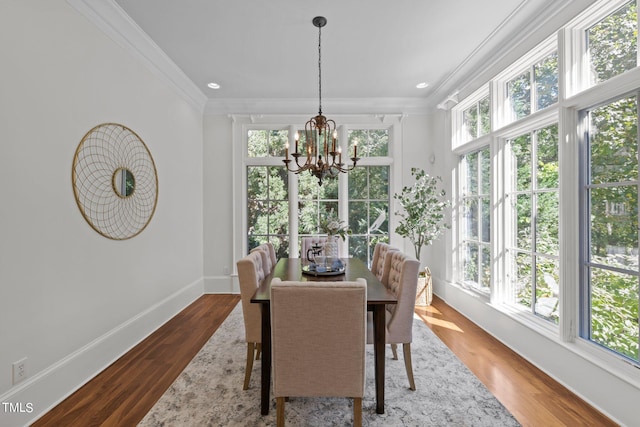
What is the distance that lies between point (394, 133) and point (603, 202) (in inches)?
113

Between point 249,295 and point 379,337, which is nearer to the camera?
point 379,337

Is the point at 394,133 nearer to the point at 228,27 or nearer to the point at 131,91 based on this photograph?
the point at 228,27

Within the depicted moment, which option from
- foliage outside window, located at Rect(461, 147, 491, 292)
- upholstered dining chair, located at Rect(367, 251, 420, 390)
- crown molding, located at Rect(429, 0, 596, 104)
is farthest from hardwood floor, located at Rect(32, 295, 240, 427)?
crown molding, located at Rect(429, 0, 596, 104)

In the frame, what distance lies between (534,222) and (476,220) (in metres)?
0.88

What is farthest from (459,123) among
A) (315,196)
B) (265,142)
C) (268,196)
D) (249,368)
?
(249,368)

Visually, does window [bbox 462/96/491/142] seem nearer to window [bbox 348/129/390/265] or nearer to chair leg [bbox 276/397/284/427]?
window [bbox 348/129/390/265]

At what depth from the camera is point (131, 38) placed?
272 cm

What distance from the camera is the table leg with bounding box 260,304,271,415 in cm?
178

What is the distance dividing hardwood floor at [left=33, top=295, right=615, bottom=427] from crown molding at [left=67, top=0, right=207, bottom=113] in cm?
270

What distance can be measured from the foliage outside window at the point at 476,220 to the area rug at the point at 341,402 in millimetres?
1298

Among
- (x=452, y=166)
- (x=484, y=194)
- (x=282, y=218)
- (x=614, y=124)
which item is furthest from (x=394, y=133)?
(x=614, y=124)

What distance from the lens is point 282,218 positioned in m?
4.63

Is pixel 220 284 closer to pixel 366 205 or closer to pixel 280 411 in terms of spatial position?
pixel 366 205

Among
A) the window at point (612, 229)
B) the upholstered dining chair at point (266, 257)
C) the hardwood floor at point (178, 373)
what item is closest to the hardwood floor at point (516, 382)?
the hardwood floor at point (178, 373)
